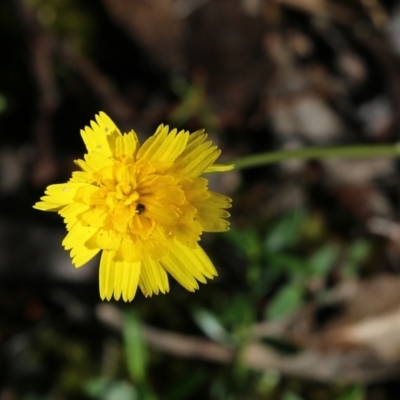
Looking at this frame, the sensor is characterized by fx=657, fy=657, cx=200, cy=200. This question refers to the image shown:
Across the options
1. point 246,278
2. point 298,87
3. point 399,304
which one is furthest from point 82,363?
point 298,87

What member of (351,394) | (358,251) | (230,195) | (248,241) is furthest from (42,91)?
(351,394)

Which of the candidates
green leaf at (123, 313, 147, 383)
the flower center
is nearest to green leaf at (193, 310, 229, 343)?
green leaf at (123, 313, 147, 383)

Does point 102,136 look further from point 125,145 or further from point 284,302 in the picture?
point 284,302

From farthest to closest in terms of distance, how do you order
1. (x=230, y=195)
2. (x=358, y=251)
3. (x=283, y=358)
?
(x=230, y=195)
(x=358, y=251)
(x=283, y=358)

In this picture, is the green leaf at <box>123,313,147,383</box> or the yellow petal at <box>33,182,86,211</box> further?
the green leaf at <box>123,313,147,383</box>

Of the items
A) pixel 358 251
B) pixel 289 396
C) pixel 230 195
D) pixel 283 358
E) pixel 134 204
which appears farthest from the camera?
pixel 230 195

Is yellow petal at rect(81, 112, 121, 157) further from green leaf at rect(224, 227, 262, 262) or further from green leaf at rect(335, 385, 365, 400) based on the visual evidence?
green leaf at rect(335, 385, 365, 400)
